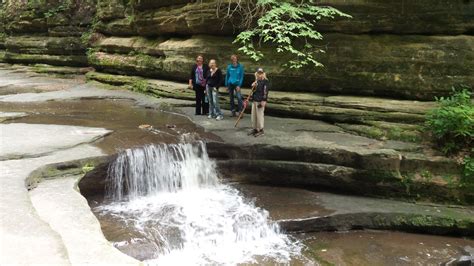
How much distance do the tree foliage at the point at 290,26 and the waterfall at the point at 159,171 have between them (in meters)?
3.32

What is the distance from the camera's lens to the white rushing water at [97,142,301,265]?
721 cm

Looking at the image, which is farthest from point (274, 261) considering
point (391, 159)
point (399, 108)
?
point (399, 108)

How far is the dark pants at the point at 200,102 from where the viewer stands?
1188 cm

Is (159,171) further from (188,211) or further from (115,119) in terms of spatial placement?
(115,119)

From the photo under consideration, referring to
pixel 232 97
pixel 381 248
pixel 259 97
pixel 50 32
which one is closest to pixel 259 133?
pixel 259 97

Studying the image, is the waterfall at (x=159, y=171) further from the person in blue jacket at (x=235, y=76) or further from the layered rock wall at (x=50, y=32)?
the layered rock wall at (x=50, y=32)

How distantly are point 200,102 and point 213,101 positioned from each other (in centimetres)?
64

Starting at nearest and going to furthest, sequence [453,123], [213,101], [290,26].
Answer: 1. [453,123]
2. [290,26]
3. [213,101]

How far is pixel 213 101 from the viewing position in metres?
11.7

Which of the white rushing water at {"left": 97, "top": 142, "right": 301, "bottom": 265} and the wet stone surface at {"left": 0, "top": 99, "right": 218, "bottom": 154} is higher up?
the wet stone surface at {"left": 0, "top": 99, "right": 218, "bottom": 154}

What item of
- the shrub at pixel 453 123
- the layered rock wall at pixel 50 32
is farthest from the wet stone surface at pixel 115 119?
the layered rock wall at pixel 50 32

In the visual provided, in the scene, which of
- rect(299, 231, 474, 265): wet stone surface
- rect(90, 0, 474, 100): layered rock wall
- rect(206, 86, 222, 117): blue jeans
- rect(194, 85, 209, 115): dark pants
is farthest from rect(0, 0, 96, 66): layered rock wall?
rect(299, 231, 474, 265): wet stone surface

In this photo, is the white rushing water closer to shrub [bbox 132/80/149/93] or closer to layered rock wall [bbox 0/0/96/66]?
shrub [bbox 132/80/149/93]

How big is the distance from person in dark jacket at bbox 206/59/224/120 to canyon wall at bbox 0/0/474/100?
1.66 metres
